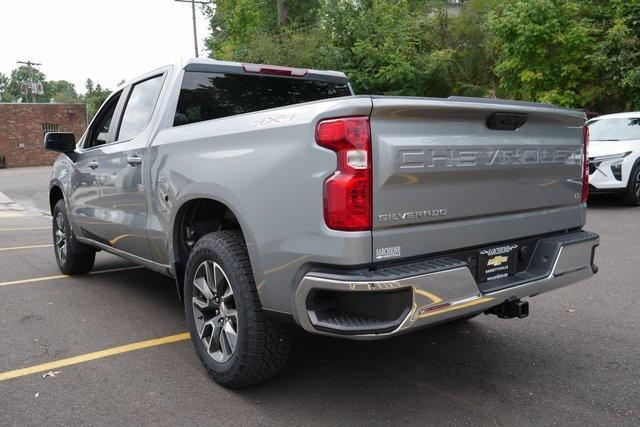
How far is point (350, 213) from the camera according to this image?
2.54m

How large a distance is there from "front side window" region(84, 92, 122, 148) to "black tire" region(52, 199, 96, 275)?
0.95 metres

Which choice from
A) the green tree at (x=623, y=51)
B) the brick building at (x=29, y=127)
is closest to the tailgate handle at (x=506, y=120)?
the green tree at (x=623, y=51)

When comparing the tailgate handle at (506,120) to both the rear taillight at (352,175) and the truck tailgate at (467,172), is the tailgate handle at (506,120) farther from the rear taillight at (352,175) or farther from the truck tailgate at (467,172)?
the rear taillight at (352,175)

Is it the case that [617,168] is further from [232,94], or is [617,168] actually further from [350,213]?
[350,213]

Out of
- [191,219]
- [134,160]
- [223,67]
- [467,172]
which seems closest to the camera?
[467,172]

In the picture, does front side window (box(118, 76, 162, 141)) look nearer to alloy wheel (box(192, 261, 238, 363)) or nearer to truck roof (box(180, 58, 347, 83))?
Result: truck roof (box(180, 58, 347, 83))

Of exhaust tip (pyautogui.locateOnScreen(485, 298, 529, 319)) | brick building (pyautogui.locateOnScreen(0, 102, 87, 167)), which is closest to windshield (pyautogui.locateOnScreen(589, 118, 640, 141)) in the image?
exhaust tip (pyautogui.locateOnScreen(485, 298, 529, 319))

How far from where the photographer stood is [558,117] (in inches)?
133

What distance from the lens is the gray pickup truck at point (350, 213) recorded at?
255cm

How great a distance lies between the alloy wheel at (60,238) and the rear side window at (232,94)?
2671mm

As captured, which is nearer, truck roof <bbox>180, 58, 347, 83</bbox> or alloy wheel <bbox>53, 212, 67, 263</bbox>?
truck roof <bbox>180, 58, 347, 83</bbox>

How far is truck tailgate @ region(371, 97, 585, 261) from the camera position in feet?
8.54

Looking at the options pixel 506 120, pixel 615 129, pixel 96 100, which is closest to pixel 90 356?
pixel 506 120

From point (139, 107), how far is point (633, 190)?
8.89 metres
